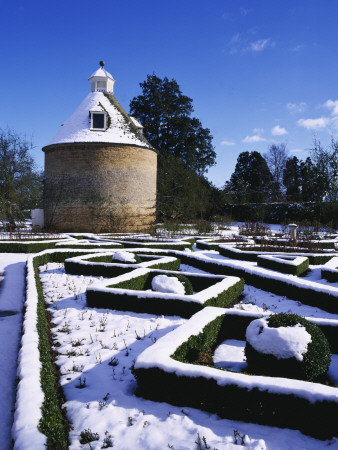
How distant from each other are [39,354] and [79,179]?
816 inches

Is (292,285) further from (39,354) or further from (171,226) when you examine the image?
(171,226)

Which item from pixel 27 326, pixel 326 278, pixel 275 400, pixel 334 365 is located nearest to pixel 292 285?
pixel 326 278

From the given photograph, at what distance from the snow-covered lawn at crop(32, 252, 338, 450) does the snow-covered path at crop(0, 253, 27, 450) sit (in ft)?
2.09

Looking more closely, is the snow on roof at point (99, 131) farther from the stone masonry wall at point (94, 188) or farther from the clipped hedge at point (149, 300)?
the clipped hedge at point (149, 300)

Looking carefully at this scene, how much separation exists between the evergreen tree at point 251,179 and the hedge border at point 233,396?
153ft

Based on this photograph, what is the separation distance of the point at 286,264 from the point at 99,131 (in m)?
18.3

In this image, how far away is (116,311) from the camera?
7.57 m

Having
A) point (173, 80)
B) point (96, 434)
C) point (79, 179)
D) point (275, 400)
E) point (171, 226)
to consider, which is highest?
point (173, 80)

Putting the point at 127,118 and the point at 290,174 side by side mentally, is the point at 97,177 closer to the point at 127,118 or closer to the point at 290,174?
the point at 127,118

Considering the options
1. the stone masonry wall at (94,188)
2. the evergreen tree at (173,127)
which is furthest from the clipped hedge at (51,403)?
the evergreen tree at (173,127)

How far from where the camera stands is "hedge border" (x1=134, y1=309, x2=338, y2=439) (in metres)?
3.63

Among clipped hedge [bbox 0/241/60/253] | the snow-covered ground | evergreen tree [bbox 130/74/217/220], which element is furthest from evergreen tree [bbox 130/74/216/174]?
the snow-covered ground

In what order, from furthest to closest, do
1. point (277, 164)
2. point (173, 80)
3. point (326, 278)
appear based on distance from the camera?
point (277, 164)
point (173, 80)
point (326, 278)

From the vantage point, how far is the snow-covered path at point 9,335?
4.03 meters
